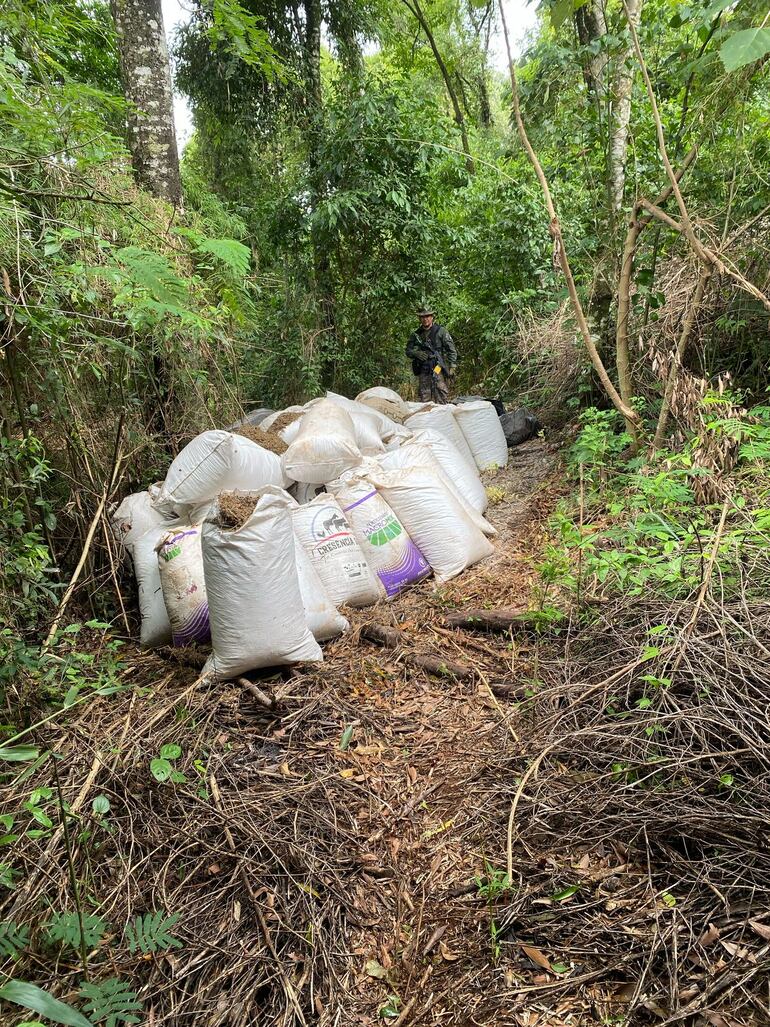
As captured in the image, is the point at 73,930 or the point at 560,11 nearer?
the point at 560,11

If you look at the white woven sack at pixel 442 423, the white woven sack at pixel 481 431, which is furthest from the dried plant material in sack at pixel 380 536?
the white woven sack at pixel 481 431

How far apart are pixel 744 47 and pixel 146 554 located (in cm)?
253

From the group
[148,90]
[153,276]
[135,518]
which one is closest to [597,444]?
[153,276]

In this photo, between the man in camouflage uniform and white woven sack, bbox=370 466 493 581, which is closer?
white woven sack, bbox=370 466 493 581

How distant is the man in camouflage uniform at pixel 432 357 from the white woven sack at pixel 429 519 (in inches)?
119

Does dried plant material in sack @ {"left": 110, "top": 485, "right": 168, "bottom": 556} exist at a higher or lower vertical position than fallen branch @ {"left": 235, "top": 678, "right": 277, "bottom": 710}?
higher

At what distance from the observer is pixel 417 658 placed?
7.95 ft

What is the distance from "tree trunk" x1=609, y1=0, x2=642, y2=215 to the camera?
3384 mm

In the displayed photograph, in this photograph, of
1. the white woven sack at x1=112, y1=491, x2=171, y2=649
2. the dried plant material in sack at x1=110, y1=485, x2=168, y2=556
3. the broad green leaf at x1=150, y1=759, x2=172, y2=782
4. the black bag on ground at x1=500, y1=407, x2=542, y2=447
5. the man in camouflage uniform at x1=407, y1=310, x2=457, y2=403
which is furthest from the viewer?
the man in camouflage uniform at x1=407, y1=310, x2=457, y2=403

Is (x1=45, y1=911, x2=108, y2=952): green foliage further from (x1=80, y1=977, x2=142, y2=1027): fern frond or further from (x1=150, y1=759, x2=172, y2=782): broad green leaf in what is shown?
(x1=150, y1=759, x2=172, y2=782): broad green leaf

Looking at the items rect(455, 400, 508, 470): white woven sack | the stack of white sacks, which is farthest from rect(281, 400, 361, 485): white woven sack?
rect(455, 400, 508, 470): white woven sack

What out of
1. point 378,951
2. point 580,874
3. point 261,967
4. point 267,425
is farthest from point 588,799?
point 267,425

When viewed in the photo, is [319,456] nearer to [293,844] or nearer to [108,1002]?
[293,844]

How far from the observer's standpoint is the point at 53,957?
1.23 metres
